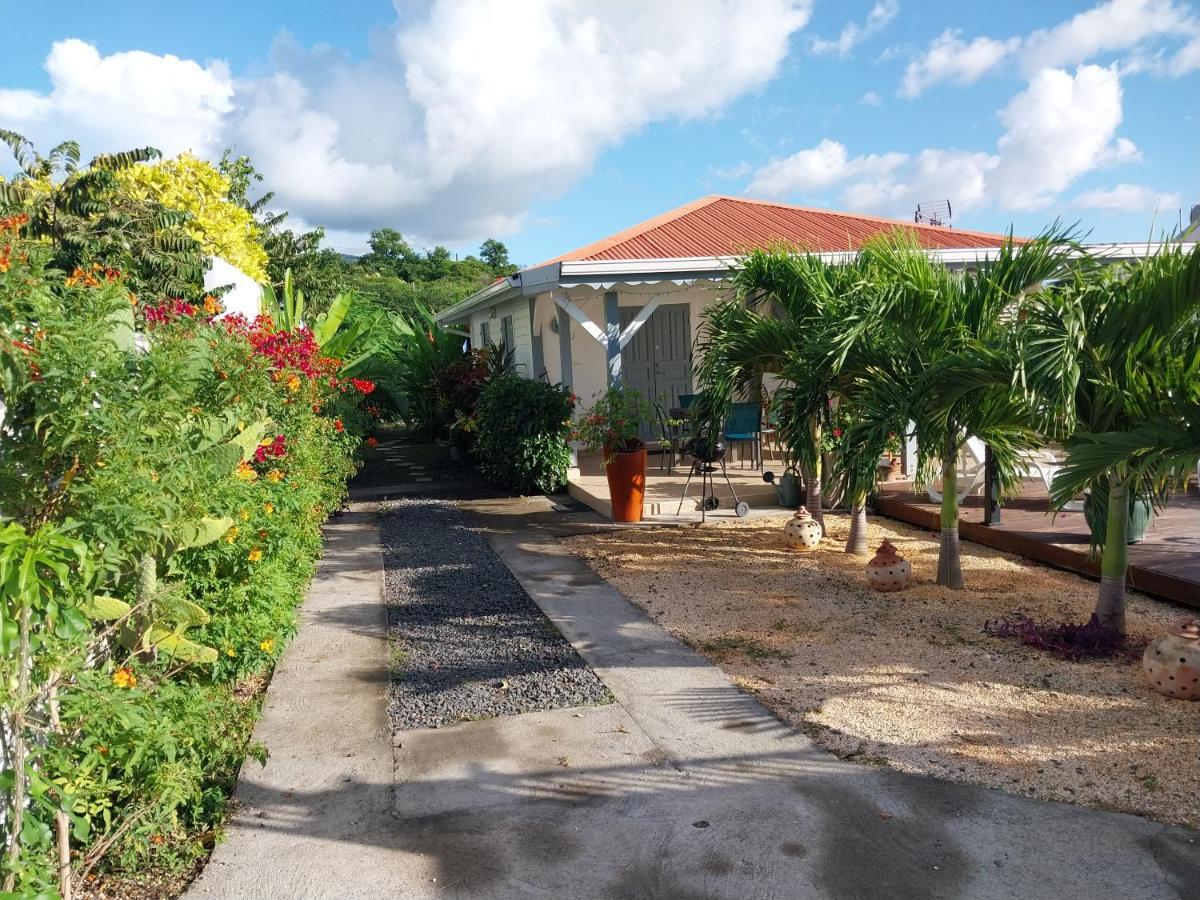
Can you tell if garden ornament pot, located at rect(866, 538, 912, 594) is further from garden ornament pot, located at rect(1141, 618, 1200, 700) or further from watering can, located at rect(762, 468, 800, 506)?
watering can, located at rect(762, 468, 800, 506)

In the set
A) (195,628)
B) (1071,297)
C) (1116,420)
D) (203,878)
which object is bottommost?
(203,878)

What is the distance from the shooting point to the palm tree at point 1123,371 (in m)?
4.39

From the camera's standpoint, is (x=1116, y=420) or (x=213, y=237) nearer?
(x=1116, y=420)

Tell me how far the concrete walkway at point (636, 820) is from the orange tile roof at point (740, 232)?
24.5 ft

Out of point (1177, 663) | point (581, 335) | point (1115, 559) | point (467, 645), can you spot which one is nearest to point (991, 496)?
point (1115, 559)

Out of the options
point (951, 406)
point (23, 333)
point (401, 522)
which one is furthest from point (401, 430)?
point (23, 333)

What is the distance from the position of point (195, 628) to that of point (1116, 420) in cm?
500

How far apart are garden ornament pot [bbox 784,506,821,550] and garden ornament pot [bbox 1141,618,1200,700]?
140 inches

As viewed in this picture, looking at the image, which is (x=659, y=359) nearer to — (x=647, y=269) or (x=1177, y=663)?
(x=647, y=269)

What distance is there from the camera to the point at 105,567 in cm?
291

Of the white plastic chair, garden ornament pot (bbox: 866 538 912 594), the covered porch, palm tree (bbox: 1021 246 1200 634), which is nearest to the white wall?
the covered porch

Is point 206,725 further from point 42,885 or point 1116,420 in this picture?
point 1116,420

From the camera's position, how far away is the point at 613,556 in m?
8.16

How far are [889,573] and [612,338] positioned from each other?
5.32 meters
